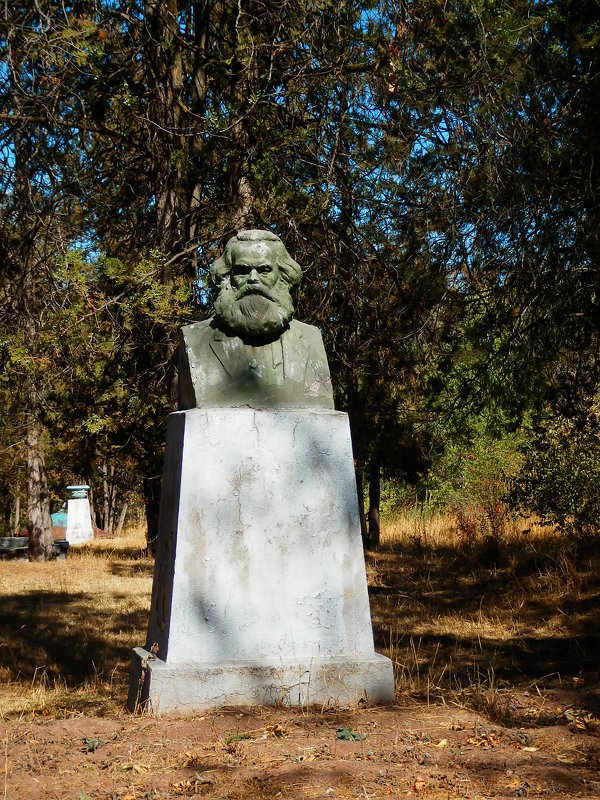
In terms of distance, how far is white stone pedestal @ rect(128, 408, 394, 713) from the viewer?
16.4 ft

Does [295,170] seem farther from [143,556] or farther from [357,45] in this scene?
[143,556]

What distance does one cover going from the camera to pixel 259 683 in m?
4.98

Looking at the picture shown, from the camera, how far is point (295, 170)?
9.70m

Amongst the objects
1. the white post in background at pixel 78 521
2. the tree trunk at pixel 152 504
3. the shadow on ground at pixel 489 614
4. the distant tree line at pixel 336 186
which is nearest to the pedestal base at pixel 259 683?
the shadow on ground at pixel 489 614

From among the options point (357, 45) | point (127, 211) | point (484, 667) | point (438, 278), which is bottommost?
point (484, 667)

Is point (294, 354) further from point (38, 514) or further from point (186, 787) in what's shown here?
point (38, 514)

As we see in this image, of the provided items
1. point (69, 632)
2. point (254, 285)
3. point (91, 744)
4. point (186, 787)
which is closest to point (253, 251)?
point (254, 285)

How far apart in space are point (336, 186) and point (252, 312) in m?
3.95

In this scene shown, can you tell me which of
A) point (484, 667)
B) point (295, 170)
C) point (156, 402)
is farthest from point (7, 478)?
point (484, 667)

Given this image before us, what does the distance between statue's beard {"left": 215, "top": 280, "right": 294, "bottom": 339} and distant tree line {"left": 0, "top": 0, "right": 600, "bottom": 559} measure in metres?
3.08

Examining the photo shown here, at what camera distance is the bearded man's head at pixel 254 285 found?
18.2ft

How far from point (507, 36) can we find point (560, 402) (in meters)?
3.65

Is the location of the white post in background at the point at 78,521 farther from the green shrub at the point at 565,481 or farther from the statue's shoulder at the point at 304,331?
the statue's shoulder at the point at 304,331

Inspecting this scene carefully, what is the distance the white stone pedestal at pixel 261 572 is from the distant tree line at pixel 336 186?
3596 mm
